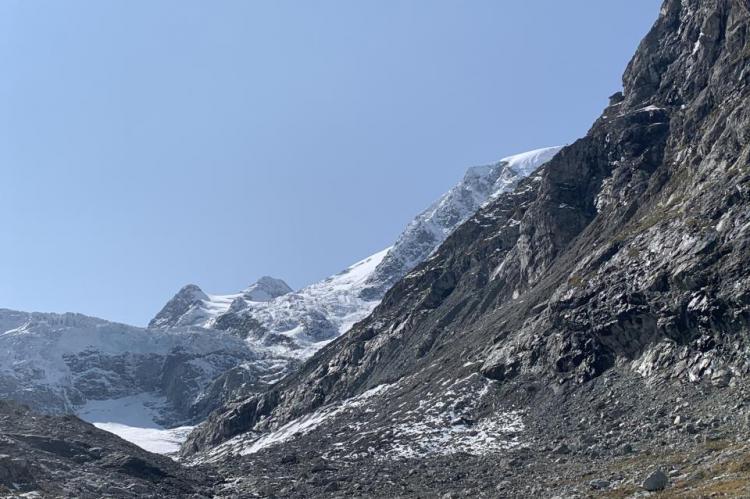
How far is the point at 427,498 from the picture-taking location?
268 ft

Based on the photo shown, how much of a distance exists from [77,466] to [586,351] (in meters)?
69.1

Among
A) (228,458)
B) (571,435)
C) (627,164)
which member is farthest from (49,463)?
(627,164)

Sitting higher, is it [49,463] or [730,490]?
[49,463]

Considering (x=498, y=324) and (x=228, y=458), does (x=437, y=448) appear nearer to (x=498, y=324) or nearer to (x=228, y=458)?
(x=498, y=324)

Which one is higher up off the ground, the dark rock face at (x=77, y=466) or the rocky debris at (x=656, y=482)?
the dark rock face at (x=77, y=466)

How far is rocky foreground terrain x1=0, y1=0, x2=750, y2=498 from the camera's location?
79812 millimetres

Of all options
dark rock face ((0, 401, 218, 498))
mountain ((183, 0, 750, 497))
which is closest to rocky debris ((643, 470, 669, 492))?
→ mountain ((183, 0, 750, 497))

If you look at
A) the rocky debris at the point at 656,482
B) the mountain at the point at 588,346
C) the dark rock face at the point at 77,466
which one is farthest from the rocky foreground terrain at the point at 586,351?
the dark rock face at the point at 77,466

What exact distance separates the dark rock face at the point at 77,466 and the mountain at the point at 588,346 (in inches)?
397

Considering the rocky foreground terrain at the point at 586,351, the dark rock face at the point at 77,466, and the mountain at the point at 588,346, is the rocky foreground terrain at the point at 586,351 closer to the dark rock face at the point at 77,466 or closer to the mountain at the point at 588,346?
the mountain at the point at 588,346

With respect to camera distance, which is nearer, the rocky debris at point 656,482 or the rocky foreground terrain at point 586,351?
the rocky debris at point 656,482

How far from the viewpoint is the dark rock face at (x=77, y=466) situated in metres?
93.0

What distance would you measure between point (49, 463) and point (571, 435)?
215 ft

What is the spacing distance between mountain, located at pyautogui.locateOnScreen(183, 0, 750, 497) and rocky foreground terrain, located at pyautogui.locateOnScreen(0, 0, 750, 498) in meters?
0.37
